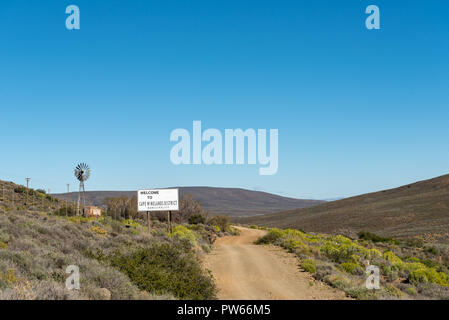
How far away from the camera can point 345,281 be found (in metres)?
13.3

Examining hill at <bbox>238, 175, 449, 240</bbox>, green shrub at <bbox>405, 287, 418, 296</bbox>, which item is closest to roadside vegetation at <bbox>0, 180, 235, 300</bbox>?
green shrub at <bbox>405, 287, 418, 296</bbox>

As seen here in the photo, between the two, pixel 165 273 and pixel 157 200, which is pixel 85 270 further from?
pixel 157 200

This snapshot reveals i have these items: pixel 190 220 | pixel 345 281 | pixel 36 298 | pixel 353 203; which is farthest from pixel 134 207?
pixel 353 203

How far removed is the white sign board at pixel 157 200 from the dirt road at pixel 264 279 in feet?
31.2

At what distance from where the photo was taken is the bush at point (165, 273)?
1042cm

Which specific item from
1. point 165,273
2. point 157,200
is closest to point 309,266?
point 165,273

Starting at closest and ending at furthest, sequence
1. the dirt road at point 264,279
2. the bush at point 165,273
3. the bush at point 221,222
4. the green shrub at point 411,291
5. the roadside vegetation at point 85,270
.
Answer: the roadside vegetation at point 85,270
the bush at point 165,273
the dirt road at point 264,279
the green shrub at point 411,291
the bush at point 221,222

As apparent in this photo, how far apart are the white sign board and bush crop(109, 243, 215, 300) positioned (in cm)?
1544

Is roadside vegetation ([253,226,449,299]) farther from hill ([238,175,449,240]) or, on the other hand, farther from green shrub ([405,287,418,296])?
hill ([238,175,449,240])

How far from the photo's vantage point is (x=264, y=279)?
14.0 meters

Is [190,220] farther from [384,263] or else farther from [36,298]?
[36,298]

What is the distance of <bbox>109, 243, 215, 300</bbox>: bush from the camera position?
10.4 m

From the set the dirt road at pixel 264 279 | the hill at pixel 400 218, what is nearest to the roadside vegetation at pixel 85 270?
the dirt road at pixel 264 279

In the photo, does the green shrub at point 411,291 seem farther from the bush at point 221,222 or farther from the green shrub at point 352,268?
the bush at point 221,222
